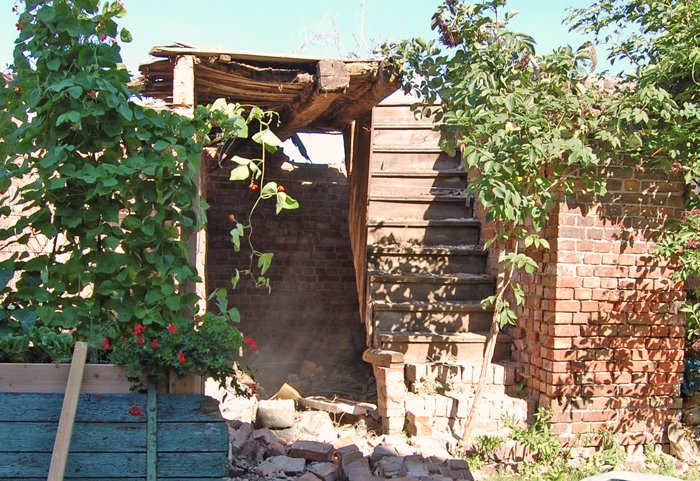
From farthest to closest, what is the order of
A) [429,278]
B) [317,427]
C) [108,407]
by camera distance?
1. [429,278]
2. [317,427]
3. [108,407]

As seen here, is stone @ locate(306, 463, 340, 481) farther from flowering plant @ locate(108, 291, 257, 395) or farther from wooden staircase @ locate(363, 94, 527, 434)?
flowering plant @ locate(108, 291, 257, 395)

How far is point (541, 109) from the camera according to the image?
13.6 ft

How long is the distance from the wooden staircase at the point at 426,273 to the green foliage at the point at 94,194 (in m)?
2.34

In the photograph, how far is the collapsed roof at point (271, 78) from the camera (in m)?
4.38

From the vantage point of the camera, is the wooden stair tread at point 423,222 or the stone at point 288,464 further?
the wooden stair tread at point 423,222

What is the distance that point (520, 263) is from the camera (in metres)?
4.22

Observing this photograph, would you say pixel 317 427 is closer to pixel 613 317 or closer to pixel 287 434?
pixel 287 434

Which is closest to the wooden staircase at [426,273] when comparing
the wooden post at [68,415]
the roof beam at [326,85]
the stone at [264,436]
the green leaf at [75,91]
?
the roof beam at [326,85]

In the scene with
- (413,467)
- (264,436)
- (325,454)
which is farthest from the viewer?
(264,436)

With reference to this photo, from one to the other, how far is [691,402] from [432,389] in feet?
6.00

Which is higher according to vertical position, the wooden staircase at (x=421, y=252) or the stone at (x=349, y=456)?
the wooden staircase at (x=421, y=252)

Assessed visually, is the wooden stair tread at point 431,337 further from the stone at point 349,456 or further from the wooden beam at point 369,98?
the wooden beam at point 369,98

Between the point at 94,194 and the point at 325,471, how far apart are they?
2.21 meters

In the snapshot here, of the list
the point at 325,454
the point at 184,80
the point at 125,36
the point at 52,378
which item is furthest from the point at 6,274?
the point at 325,454
